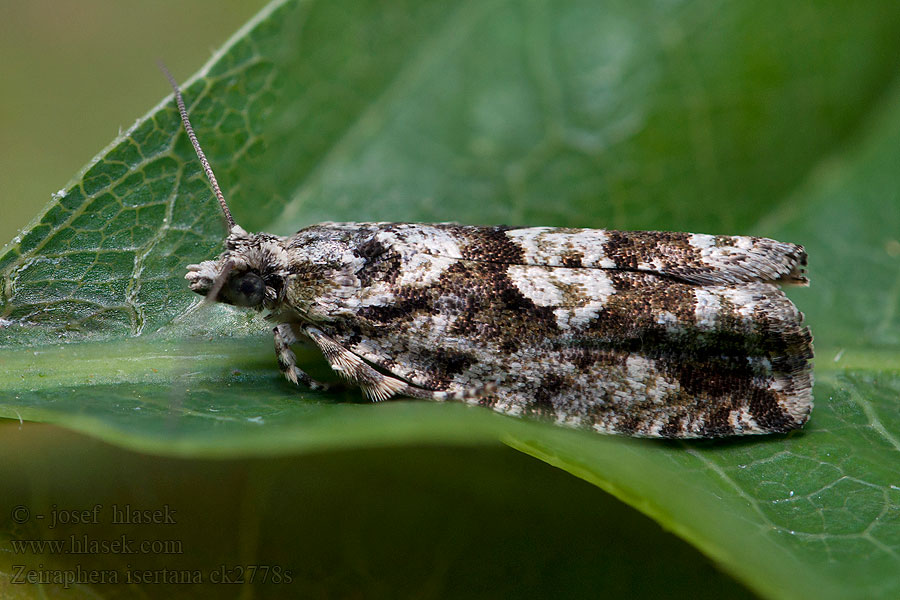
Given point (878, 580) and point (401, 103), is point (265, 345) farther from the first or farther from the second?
point (878, 580)

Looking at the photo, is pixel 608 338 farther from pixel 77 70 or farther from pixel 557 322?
pixel 77 70

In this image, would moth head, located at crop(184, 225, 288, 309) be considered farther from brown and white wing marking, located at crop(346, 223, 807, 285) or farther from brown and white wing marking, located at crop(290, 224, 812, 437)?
brown and white wing marking, located at crop(346, 223, 807, 285)

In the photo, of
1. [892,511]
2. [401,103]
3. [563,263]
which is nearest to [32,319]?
[401,103]

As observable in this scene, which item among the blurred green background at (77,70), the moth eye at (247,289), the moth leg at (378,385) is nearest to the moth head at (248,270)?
the moth eye at (247,289)

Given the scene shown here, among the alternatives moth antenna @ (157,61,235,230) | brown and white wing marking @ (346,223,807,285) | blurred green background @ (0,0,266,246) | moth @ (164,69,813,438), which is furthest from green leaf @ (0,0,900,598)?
blurred green background @ (0,0,266,246)

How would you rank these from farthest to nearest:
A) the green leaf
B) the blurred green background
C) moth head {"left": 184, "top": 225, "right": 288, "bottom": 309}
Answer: the blurred green background < moth head {"left": 184, "top": 225, "right": 288, "bottom": 309} < the green leaf

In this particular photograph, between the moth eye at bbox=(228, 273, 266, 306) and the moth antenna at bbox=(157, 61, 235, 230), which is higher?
the moth antenna at bbox=(157, 61, 235, 230)

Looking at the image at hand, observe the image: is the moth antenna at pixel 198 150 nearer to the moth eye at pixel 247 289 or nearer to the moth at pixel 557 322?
the moth at pixel 557 322
